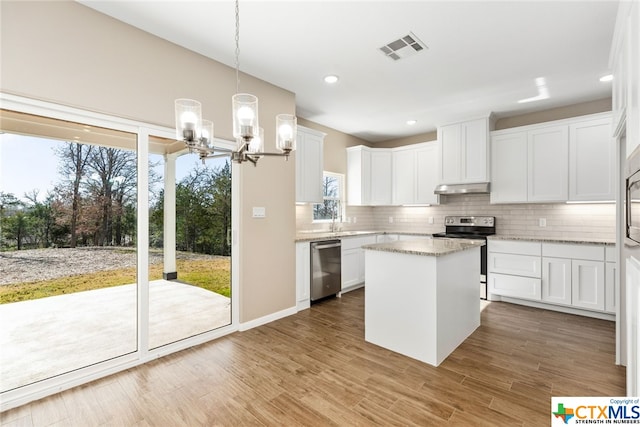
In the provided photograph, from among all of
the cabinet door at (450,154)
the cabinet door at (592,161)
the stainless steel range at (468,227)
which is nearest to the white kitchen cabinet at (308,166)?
the cabinet door at (450,154)

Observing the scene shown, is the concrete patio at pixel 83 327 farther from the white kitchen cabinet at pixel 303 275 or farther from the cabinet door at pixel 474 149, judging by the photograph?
the cabinet door at pixel 474 149

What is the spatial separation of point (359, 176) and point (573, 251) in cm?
332

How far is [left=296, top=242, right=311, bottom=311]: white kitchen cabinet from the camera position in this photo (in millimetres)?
3979

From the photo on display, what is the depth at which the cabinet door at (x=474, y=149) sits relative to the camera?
4.59 meters

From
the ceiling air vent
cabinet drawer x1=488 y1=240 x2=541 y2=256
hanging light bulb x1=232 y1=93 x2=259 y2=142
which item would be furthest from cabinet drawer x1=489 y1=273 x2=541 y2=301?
hanging light bulb x1=232 y1=93 x2=259 y2=142

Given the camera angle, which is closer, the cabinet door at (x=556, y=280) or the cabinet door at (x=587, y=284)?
the cabinet door at (x=587, y=284)

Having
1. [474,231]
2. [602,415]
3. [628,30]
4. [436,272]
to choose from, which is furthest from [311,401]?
[474,231]

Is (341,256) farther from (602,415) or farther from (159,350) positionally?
(602,415)

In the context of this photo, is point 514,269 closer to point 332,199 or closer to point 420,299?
point 420,299

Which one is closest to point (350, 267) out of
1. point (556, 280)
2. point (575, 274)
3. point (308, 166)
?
point (308, 166)

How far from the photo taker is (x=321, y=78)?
11.4ft

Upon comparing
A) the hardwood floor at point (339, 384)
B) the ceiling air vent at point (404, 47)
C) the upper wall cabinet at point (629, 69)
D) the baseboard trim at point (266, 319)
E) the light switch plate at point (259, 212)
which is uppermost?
the ceiling air vent at point (404, 47)

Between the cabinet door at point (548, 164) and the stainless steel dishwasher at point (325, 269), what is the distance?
2.95 metres

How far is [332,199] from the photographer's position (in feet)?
18.3
